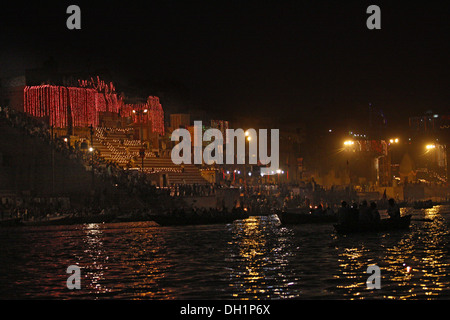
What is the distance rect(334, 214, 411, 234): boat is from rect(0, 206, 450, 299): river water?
300 mm

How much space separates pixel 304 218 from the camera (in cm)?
4325

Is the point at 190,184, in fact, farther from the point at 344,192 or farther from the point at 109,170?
the point at 344,192

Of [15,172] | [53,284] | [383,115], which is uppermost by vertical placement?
[383,115]

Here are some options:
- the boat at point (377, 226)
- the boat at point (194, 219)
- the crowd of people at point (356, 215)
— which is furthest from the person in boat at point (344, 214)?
the boat at point (194, 219)

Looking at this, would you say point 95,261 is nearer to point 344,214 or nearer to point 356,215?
point 344,214

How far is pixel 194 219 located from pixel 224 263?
20.9 m

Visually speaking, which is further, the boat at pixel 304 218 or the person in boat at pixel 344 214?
the boat at pixel 304 218

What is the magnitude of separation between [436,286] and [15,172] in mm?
38551

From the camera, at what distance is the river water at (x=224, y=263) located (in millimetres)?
19375

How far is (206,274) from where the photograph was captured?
74.4 ft

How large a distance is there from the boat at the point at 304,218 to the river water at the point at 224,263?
1.42 meters

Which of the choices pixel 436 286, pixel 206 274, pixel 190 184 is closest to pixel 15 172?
pixel 190 184
